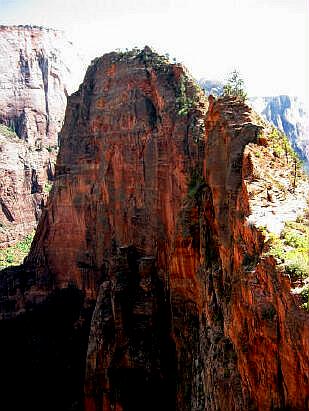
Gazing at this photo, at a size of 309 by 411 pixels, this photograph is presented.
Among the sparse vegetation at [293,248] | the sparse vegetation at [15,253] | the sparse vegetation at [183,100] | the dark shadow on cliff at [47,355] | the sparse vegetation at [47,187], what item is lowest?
the dark shadow on cliff at [47,355]

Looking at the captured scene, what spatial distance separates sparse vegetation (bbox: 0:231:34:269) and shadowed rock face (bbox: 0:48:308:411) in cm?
2075

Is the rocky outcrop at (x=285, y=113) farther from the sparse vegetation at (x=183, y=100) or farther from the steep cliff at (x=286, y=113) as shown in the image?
the sparse vegetation at (x=183, y=100)

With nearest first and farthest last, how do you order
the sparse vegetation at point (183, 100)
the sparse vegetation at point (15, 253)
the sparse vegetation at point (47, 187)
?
the sparse vegetation at point (183, 100), the sparse vegetation at point (15, 253), the sparse vegetation at point (47, 187)

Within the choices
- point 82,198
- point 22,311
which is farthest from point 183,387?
point 22,311

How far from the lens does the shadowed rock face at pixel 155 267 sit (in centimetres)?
1591

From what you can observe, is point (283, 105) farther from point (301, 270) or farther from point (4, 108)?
point (301, 270)

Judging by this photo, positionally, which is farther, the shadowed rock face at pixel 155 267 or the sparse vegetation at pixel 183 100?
the sparse vegetation at pixel 183 100

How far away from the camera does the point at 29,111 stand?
10769 centimetres

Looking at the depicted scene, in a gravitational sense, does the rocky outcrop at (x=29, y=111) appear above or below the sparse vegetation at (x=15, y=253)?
above

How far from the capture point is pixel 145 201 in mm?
42562

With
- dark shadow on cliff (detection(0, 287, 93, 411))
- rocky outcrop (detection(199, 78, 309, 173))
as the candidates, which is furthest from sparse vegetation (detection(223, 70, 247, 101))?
rocky outcrop (detection(199, 78, 309, 173))

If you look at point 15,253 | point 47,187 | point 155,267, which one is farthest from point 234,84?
point 47,187

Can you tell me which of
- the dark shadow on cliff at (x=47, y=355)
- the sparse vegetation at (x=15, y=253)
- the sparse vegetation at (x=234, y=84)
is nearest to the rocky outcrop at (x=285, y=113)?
the sparse vegetation at (x=15, y=253)

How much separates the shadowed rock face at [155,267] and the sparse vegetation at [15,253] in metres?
20.8
